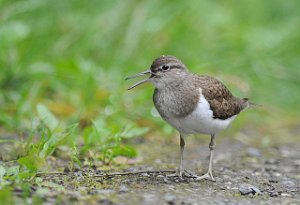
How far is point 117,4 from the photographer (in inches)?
407

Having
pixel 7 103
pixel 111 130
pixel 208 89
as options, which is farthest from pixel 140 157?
pixel 7 103

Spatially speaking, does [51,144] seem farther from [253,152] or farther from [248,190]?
[253,152]

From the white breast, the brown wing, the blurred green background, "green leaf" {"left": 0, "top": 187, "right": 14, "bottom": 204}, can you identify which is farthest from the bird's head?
"green leaf" {"left": 0, "top": 187, "right": 14, "bottom": 204}

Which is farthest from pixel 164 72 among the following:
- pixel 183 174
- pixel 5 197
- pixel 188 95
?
pixel 5 197

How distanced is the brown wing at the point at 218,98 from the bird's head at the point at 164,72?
208 mm

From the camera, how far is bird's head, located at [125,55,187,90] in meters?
6.32

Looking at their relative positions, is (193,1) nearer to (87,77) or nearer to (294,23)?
(294,23)

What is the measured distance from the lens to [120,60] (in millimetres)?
9344

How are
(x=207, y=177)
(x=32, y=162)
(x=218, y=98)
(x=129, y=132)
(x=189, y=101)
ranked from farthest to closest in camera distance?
(x=129, y=132)
(x=218, y=98)
(x=207, y=177)
(x=189, y=101)
(x=32, y=162)

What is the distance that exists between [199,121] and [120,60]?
12.0 ft

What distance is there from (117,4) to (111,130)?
4.25 m

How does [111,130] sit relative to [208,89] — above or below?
below

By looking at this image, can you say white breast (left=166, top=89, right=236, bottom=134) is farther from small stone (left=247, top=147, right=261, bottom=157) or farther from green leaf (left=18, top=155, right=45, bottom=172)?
small stone (left=247, top=147, right=261, bottom=157)

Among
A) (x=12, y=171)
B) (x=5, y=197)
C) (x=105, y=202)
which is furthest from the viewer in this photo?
(x=12, y=171)
